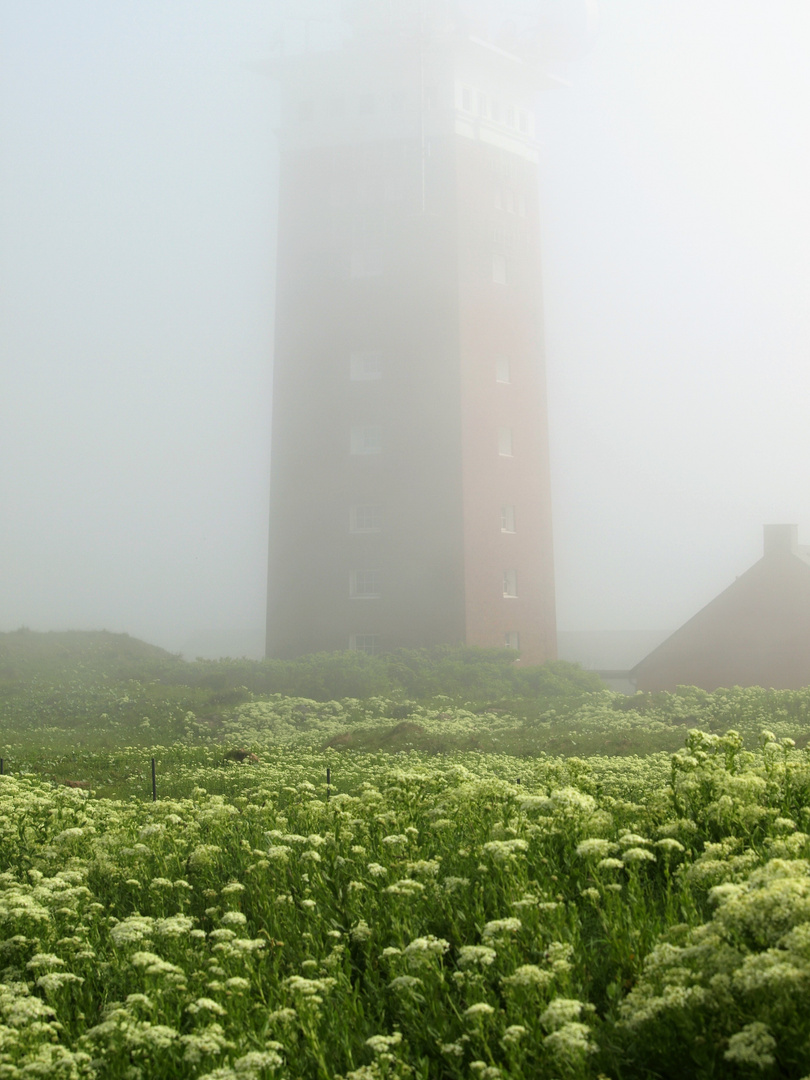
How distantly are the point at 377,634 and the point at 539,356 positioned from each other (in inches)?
646

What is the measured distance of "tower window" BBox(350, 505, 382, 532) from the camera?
41781 millimetres

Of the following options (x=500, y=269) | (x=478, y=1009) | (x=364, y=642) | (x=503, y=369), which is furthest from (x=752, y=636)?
(x=478, y=1009)

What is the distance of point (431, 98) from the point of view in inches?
1758

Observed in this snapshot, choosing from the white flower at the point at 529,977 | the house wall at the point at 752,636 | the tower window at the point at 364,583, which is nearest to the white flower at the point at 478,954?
the white flower at the point at 529,977

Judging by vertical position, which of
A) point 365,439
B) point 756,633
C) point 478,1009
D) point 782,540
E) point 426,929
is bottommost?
point 426,929

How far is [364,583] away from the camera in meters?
41.2

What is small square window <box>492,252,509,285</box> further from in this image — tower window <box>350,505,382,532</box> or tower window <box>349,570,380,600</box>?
tower window <box>349,570,380,600</box>

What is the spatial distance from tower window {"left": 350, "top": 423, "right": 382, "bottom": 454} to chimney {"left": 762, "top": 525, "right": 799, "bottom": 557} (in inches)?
686

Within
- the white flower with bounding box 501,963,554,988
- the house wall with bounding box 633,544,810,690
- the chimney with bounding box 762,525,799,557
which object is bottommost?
the white flower with bounding box 501,963,554,988

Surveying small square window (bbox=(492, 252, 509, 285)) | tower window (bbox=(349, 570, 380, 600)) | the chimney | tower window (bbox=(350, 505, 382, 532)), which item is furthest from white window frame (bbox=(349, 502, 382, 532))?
the chimney

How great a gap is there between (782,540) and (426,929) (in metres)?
31.9

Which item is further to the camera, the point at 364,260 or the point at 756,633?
the point at 364,260

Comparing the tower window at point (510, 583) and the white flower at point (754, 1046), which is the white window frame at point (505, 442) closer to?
the tower window at point (510, 583)

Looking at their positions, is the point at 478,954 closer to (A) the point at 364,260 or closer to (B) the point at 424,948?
(B) the point at 424,948
